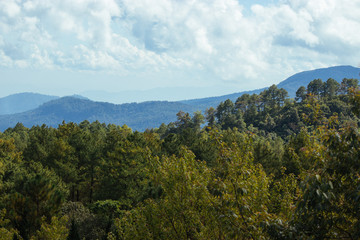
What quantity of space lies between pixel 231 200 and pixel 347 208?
8.18 ft

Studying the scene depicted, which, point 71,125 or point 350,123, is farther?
point 71,125

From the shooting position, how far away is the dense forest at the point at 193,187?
19.1 ft

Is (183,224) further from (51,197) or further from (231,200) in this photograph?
(51,197)

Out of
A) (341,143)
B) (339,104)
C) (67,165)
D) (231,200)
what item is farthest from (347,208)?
(339,104)

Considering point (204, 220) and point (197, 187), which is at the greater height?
point (197, 187)

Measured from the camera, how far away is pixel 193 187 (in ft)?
33.0

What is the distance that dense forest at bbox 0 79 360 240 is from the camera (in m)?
5.84

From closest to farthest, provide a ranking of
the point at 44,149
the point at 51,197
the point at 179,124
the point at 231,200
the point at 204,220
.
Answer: the point at 231,200 → the point at 204,220 → the point at 51,197 → the point at 44,149 → the point at 179,124

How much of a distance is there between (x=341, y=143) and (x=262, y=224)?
7.05 ft

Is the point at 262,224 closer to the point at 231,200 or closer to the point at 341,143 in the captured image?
the point at 231,200

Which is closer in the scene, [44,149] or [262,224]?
[262,224]

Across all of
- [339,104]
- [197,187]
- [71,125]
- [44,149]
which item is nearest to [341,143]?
[197,187]

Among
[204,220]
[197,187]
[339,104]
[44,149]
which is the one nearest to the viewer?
[197,187]

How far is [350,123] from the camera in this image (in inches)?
226
